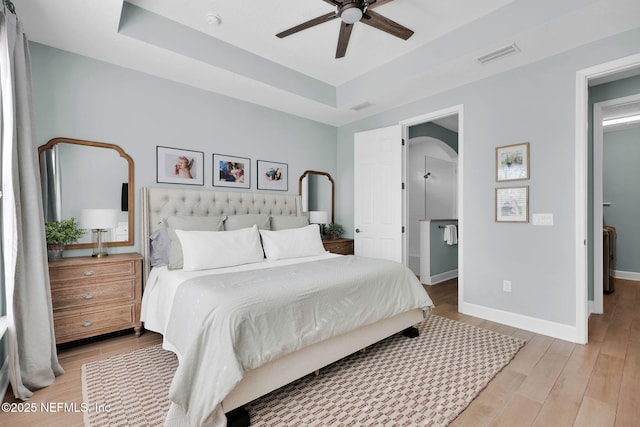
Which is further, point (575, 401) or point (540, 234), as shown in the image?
point (540, 234)

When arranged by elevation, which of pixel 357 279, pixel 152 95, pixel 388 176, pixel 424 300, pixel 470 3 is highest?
pixel 470 3

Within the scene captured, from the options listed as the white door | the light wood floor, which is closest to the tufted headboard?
the light wood floor

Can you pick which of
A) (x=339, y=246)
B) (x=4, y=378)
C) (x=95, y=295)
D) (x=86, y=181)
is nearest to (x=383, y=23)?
(x=339, y=246)

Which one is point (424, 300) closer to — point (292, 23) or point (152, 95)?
point (292, 23)

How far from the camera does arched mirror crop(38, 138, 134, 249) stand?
2.75 meters

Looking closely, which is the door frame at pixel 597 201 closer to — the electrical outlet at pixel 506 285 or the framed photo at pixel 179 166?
the electrical outlet at pixel 506 285

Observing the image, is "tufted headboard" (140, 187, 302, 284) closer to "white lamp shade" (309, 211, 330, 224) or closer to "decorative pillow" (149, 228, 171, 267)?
"decorative pillow" (149, 228, 171, 267)

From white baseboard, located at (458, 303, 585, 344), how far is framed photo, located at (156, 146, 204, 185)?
11.4 ft

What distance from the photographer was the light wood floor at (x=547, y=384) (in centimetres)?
172

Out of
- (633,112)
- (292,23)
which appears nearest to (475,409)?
(292,23)

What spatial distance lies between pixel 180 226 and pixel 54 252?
0.99 m

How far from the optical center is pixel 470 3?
262 cm

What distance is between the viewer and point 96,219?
2.67 metres

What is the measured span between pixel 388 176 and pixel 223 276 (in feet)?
8.93
